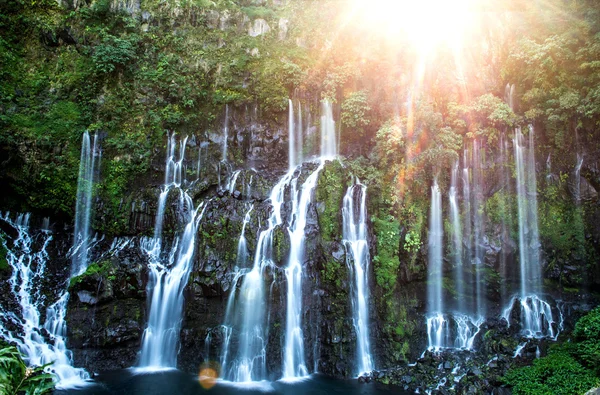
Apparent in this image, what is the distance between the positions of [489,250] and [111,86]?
19243 mm

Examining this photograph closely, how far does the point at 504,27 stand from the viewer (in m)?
20.0

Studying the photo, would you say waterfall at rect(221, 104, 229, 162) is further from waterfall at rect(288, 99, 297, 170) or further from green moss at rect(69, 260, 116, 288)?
green moss at rect(69, 260, 116, 288)

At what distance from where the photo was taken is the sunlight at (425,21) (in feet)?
65.9

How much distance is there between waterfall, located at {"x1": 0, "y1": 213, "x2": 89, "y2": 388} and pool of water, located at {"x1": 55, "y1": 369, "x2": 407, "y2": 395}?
0.96 m

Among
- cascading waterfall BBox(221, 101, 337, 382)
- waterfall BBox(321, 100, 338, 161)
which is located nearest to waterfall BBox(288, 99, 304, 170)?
waterfall BBox(321, 100, 338, 161)

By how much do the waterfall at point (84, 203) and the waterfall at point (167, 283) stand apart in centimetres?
279

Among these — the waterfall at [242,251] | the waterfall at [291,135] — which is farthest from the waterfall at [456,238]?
the waterfall at [242,251]

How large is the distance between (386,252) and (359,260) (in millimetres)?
1197

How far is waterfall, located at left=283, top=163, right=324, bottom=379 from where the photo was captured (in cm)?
1375

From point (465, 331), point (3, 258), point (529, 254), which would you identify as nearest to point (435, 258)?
point (465, 331)

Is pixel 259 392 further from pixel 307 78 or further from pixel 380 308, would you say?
pixel 307 78

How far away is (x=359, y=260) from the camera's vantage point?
594 inches

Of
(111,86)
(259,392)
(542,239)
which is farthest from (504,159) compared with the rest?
(111,86)

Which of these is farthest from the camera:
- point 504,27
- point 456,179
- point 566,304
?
point 504,27
